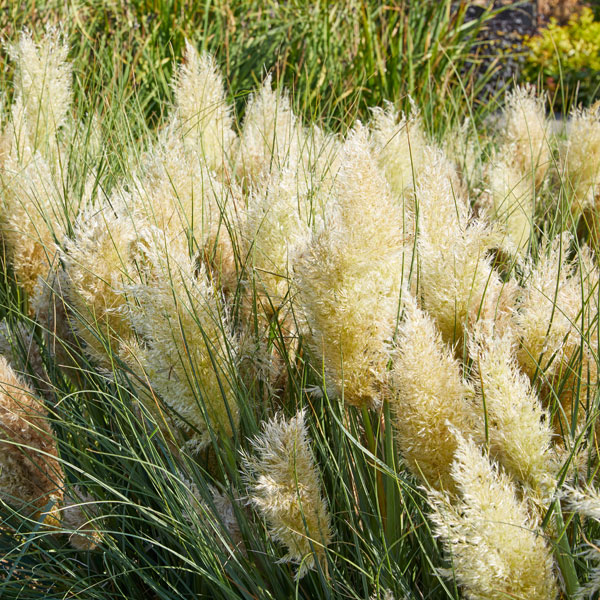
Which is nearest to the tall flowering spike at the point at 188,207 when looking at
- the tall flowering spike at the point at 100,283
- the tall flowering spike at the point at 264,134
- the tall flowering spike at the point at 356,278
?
the tall flowering spike at the point at 100,283

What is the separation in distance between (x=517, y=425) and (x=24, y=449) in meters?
1.10

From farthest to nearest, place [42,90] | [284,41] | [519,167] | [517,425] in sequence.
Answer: [284,41]
[519,167]
[42,90]
[517,425]

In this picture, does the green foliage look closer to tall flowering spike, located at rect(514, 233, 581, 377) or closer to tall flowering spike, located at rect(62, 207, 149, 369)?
tall flowering spike, located at rect(62, 207, 149, 369)

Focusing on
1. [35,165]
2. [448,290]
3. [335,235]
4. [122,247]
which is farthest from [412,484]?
[35,165]

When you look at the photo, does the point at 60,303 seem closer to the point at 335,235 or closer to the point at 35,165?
the point at 35,165

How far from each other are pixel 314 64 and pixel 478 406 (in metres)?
3.86

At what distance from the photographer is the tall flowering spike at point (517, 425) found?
1097mm

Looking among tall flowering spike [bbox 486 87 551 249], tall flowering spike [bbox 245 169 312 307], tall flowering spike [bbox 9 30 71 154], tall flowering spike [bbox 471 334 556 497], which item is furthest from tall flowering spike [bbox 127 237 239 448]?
tall flowering spike [bbox 9 30 71 154]

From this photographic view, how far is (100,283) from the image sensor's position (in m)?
1.53

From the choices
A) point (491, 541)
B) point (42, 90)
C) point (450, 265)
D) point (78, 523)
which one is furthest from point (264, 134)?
point (491, 541)

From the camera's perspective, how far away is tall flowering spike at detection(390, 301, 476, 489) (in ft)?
3.73

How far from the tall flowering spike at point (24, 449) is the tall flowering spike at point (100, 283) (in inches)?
6.9

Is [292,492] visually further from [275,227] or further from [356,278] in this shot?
[275,227]

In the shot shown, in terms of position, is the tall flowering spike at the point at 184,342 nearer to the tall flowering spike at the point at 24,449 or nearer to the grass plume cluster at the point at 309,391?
the grass plume cluster at the point at 309,391
